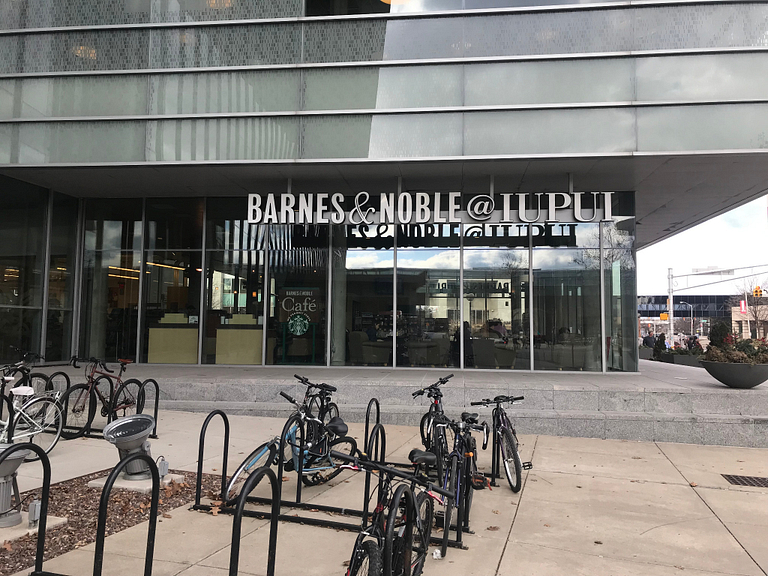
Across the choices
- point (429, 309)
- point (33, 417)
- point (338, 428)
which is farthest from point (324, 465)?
point (429, 309)

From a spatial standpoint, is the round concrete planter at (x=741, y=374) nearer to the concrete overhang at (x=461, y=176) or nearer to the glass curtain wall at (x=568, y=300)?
the glass curtain wall at (x=568, y=300)

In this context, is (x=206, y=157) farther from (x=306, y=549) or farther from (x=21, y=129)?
(x=306, y=549)

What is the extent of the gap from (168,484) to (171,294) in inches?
423

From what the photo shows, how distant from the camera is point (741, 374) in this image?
34.5 feet

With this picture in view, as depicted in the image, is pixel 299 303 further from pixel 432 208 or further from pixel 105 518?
pixel 105 518

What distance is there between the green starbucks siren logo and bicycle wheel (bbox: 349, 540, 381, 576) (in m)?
12.4

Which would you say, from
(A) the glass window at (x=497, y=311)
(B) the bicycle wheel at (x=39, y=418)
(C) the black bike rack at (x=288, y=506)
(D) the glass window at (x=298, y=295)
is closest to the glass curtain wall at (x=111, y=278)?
(D) the glass window at (x=298, y=295)

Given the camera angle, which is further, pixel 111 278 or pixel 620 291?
pixel 111 278

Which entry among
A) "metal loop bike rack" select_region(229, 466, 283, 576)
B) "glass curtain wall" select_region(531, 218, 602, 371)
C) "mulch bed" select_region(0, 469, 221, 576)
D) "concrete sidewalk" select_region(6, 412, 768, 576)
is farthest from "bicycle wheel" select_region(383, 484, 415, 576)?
"glass curtain wall" select_region(531, 218, 602, 371)

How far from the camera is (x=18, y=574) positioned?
4.20 metres

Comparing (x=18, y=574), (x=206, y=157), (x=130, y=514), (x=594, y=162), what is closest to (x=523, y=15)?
(x=594, y=162)

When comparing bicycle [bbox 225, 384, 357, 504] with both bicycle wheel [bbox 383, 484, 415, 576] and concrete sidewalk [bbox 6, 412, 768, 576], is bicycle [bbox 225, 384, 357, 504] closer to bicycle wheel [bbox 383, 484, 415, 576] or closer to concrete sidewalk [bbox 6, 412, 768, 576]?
concrete sidewalk [bbox 6, 412, 768, 576]

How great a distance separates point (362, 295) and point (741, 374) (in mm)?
8769

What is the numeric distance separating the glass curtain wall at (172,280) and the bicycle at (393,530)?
13.2m
